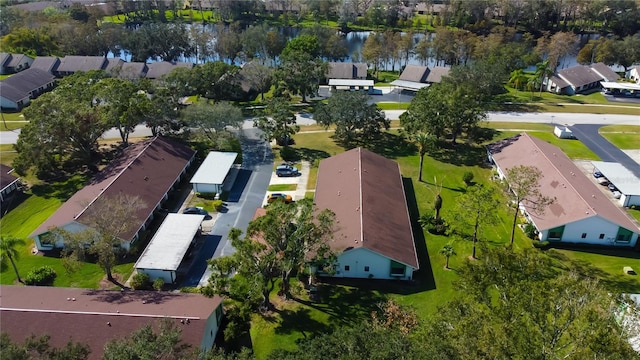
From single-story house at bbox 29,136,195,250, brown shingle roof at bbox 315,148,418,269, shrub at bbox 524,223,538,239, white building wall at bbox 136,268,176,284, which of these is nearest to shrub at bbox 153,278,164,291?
white building wall at bbox 136,268,176,284

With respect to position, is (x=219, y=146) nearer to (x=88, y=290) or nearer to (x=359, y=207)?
(x=359, y=207)

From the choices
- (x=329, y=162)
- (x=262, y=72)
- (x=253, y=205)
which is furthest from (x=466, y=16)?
(x=253, y=205)

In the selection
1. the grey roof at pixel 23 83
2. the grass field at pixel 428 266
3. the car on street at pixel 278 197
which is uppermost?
the grey roof at pixel 23 83

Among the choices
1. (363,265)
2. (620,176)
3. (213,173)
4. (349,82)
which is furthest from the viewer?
(349,82)

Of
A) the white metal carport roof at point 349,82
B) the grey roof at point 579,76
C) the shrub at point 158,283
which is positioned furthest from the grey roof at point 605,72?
the shrub at point 158,283

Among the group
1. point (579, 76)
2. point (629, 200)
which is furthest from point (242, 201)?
point (579, 76)

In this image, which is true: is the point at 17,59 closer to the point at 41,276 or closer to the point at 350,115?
the point at 350,115

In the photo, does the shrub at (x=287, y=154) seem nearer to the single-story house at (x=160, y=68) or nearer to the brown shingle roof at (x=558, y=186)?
the brown shingle roof at (x=558, y=186)

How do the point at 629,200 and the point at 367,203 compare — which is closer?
the point at 367,203
